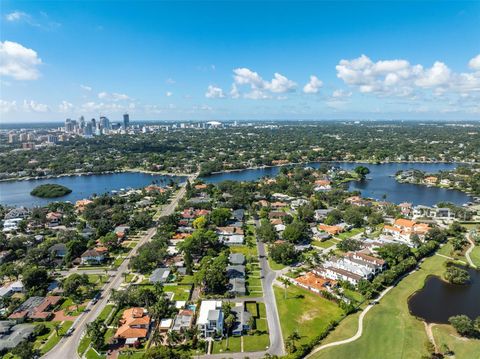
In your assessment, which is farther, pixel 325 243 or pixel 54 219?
pixel 54 219

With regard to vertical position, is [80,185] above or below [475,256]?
above

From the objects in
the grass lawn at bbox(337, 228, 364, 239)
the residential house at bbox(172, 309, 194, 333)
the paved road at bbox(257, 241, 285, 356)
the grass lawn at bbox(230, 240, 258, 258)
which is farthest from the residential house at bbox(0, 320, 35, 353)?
the grass lawn at bbox(337, 228, 364, 239)

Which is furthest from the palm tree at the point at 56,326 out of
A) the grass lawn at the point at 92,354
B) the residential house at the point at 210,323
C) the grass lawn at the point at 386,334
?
the grass lawn at the point at 386,334

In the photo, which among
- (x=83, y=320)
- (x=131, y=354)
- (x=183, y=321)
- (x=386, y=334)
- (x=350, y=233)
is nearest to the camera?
(x=131, y=354)

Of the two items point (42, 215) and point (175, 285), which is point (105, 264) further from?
point (42, 215)

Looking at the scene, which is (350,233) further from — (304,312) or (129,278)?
(129,278)

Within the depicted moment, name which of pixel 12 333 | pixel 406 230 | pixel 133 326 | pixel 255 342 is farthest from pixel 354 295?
pixel 12 333

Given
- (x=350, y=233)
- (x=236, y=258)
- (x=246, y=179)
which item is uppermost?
(x=246, y=179)
